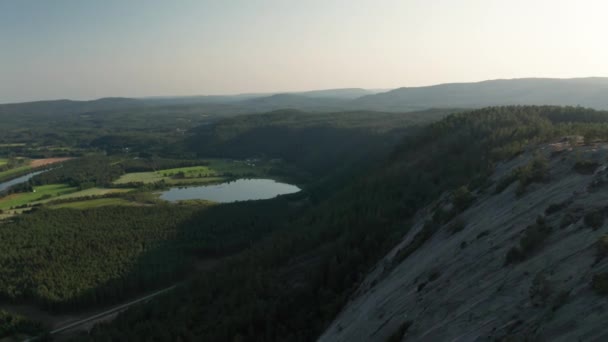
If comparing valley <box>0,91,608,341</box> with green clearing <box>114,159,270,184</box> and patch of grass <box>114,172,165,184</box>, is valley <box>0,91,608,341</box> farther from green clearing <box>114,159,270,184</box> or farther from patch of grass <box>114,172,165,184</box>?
green clearing <box>114,159,270,184</box>

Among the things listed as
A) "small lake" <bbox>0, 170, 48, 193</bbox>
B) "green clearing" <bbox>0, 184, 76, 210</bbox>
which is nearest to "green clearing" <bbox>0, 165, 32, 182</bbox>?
"small lake" <bbox>0, 170, 48, 193</bbox>

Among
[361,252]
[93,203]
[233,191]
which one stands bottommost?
[233,191]

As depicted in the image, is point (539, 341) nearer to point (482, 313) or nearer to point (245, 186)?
point (482, 313)

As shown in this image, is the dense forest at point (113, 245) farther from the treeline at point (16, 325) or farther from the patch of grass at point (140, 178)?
the patch of grass at point (140, 178)

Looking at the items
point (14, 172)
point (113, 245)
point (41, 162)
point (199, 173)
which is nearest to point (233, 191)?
point (199, 173)

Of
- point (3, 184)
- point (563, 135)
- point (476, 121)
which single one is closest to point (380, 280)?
point (563, 135)

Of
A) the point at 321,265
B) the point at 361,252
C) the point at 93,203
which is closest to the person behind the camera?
the point at 361,252

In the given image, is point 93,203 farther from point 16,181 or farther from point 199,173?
point 16,181

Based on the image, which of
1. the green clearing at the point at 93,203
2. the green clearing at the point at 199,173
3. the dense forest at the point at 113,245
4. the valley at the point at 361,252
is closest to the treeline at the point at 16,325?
the valley at the point at 361,252
